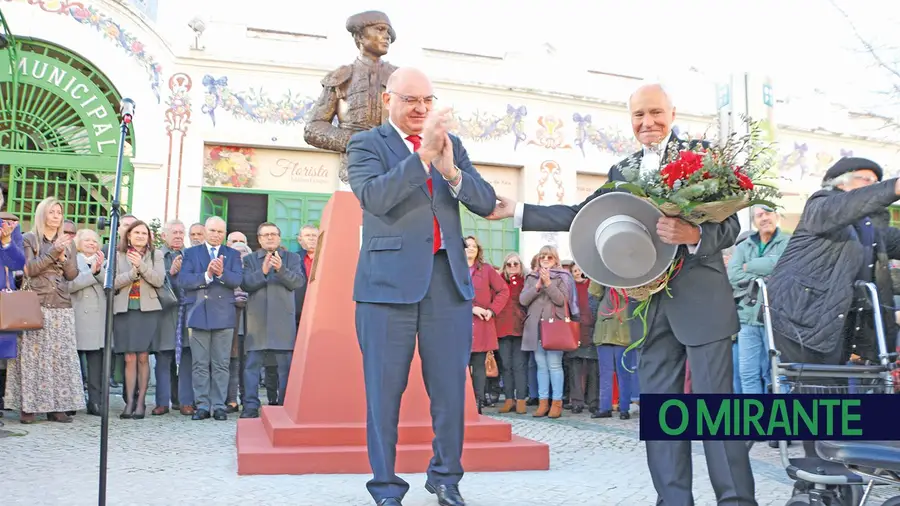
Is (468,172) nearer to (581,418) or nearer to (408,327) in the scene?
(408,327)

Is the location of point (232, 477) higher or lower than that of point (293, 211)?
lower

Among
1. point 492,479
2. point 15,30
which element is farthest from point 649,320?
point 15,30

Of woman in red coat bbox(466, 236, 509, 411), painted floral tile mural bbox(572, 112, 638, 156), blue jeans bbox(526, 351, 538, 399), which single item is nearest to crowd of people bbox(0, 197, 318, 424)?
woman in red coat bbox(466, 236, 509, 411)

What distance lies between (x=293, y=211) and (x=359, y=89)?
8309 mm

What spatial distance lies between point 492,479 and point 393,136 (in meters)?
1.97

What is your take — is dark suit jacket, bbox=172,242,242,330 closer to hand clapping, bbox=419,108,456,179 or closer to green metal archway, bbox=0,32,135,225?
hand clapping, bbox=419,108,456,179

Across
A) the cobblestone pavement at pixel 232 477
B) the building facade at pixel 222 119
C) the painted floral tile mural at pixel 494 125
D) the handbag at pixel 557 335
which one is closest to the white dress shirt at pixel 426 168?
the cobblestone pavement at pixel 232 477

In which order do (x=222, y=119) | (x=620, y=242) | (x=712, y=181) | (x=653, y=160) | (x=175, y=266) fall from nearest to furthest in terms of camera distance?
(x=712, y=181) → (x=620, y=242) → (x=653, y=160) → (x=175, y=266) → (x=222, y=119)

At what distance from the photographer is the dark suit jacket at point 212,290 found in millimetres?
7625

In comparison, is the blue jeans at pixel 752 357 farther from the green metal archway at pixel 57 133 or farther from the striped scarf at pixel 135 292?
the green metal archway at pixel 57 133

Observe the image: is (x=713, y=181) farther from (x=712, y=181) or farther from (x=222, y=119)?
(x=222, y=119)

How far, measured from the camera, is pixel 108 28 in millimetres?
12484

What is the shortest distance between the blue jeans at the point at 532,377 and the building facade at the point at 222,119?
4.73 metres

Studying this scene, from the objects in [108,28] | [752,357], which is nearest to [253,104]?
[108,28]
